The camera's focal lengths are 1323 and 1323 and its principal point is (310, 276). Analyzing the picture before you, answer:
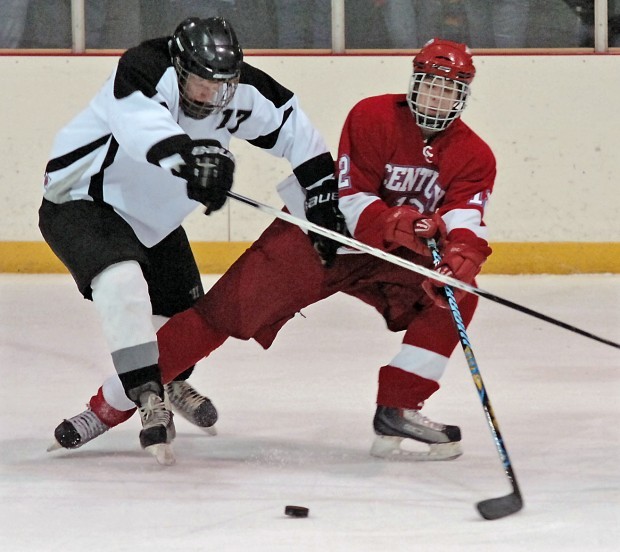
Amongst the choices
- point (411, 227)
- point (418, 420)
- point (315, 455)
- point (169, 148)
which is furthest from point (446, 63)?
point (315, 455)

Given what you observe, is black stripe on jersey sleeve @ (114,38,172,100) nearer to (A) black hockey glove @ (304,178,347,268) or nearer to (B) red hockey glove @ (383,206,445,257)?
(A) black hockey glove @ (304,178,347,268)

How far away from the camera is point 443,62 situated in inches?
106

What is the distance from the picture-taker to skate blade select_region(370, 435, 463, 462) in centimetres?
272

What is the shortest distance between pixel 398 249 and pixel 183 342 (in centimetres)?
50

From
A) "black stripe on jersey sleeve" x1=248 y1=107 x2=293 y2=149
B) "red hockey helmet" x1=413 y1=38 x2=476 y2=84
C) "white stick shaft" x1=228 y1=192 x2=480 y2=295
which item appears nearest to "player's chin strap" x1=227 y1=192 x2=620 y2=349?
"white stick shaft" x1=228 y1=192 x2=480 y2=295

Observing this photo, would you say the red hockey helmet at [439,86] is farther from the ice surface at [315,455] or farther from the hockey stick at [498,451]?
the ice surface at [315,455]

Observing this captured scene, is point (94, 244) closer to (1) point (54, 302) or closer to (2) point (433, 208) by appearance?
(2) point (433, 208)

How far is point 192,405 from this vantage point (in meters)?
2.95

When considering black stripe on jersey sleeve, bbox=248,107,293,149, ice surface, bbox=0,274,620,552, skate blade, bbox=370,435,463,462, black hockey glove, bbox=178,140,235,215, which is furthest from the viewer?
black stripe on jersey sleeve, bbox=248,107,293,149

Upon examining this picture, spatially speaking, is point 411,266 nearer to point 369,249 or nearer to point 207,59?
point 369,249

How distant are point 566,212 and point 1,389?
2726mm

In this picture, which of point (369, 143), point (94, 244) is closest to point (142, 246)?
point (94, 244)

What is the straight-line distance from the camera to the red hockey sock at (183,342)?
2.76 metres

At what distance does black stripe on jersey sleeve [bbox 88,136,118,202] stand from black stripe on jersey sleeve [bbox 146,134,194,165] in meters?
0.20
